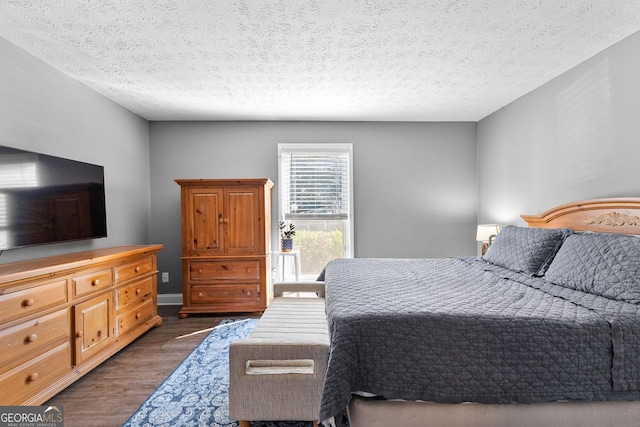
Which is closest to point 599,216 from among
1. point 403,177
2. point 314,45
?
point 403,177

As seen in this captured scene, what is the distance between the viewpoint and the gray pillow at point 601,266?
1728mm

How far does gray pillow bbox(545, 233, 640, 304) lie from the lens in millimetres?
1728

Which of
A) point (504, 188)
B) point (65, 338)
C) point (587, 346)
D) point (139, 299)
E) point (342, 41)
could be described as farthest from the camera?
point (504, 188)

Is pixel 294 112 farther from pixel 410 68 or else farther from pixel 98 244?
pixel 98 244

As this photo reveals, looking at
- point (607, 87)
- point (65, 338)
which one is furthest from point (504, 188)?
point (65, 338)

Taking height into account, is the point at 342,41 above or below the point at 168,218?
above

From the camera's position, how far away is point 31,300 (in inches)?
75.3

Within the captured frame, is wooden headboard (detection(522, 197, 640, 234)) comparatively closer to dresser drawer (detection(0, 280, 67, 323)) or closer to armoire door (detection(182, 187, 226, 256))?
armoire door (detection(182, 187, 226, 256))

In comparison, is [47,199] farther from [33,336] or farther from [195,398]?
[195,398]

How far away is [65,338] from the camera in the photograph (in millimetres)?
2189

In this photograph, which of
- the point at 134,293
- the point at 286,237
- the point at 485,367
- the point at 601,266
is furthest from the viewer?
the point at 286,237

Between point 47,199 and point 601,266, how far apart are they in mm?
3718

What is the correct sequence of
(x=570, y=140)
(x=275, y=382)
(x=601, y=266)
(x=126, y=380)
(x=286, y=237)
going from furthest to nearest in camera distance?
(x=286, y=237) → (x=570, y=140) → (x=126, y=380) → (x=601, y=266) → (x=275, y=382)

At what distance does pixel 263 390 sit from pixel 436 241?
3401mm
